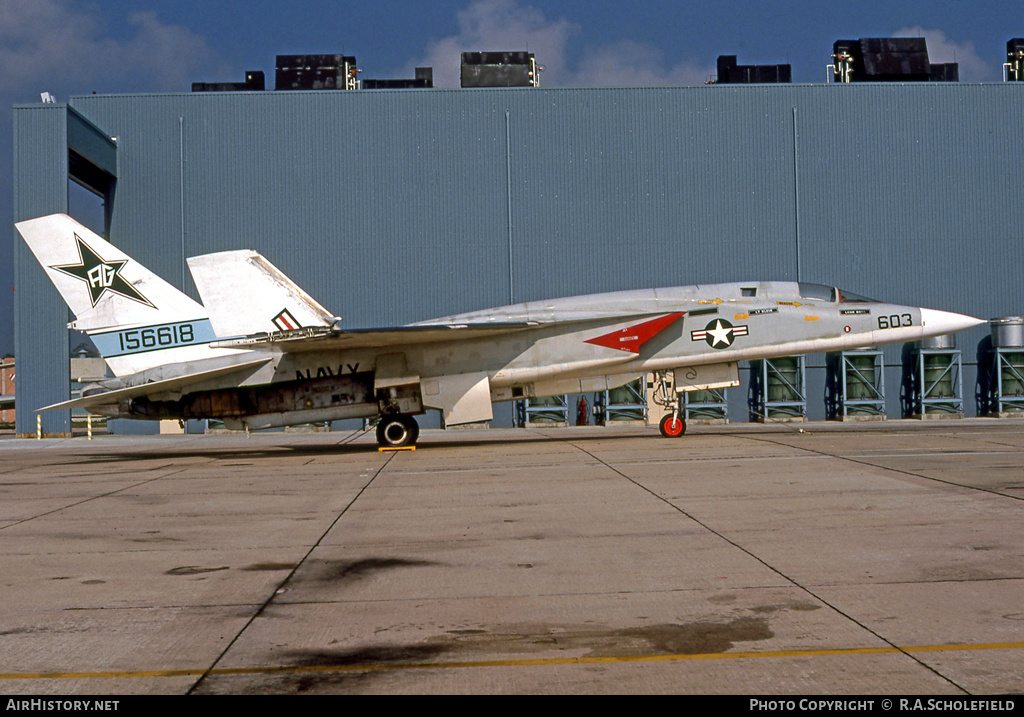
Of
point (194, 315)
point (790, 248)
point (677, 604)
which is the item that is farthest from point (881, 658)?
point (790, 248)

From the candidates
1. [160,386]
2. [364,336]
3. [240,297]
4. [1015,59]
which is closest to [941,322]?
[364,336]

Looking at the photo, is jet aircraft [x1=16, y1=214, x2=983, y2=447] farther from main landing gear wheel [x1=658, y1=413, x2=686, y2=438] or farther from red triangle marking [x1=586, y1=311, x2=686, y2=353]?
main landing gear wheel [x1=658, y1=413, x2=686, y2=438]

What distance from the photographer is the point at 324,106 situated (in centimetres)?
3225

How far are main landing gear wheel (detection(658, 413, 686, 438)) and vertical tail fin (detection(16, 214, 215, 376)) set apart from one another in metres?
10.5

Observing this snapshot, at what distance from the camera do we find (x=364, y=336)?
17.2 m

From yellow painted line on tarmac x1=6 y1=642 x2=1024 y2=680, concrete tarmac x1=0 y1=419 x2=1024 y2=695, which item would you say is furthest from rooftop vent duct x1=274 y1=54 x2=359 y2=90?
yellow painted line on tarmac x1=6 y1=642 x2=1024 y2=680

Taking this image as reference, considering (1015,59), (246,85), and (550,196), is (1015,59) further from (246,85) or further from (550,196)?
(246,85)

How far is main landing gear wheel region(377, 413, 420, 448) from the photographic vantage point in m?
18.8

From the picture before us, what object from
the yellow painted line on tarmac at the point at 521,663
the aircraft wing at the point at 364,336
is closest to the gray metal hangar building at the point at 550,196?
the aircraft wing at the point at 364,336

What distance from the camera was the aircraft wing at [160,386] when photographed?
58.2ft

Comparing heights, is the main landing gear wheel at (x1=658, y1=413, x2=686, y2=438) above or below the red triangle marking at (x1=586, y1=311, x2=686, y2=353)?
below

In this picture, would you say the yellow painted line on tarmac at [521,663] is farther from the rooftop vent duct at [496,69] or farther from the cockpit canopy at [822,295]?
the rooftop vent duct at [496,69]

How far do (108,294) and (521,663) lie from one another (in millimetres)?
16327

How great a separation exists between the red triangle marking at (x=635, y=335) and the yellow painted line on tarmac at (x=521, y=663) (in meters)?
14.1
